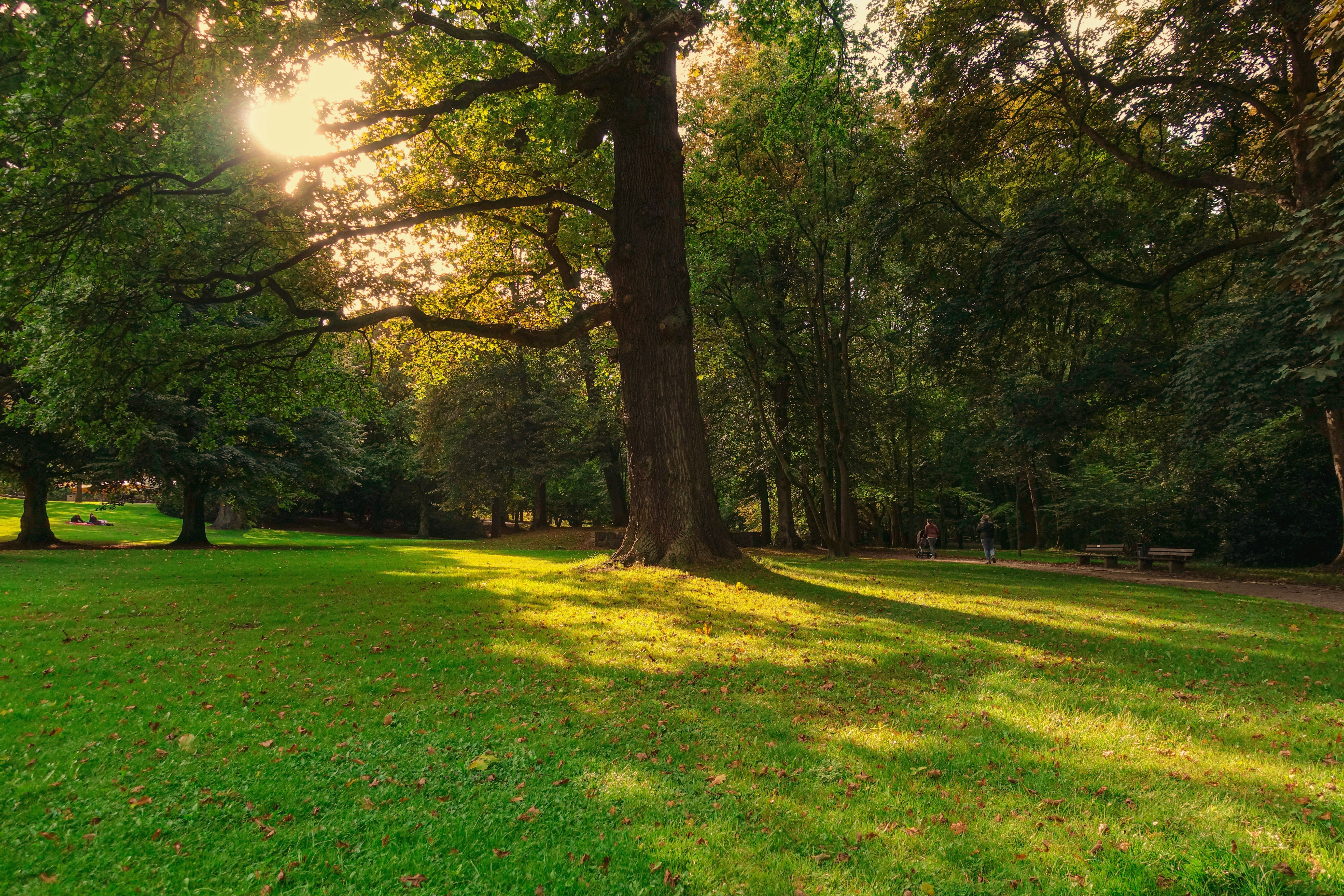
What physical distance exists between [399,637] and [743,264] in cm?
1620

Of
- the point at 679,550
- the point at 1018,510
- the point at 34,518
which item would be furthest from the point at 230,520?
the point at 1018,510

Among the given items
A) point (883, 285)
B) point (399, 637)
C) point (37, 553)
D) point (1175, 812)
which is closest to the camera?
point (1175, 812)

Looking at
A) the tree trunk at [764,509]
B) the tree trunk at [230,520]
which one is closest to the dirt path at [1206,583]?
the tree trunk at [764,509]

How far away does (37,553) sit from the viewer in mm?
19250

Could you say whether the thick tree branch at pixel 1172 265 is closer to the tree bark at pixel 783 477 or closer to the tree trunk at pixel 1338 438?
the tree trunk at pixel 1338 438

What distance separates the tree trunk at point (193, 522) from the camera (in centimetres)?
2462

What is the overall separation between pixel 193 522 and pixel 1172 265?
3497cm

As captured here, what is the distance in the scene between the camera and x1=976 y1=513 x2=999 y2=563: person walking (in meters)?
21.0

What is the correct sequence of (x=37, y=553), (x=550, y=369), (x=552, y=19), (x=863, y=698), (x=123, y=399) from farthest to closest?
(x=550, y=369) → (x=37, y=553) → (x=123, y=399) → (x=552, y=19) → (x=863, y=698)

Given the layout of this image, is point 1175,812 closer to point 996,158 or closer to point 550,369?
point 996,158

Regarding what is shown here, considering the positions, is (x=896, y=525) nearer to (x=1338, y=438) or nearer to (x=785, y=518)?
(x=785, y=518)

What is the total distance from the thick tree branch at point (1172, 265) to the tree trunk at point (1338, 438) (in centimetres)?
442

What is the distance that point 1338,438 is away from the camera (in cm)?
1502

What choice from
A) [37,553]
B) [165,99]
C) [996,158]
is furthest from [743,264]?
[37,553]
